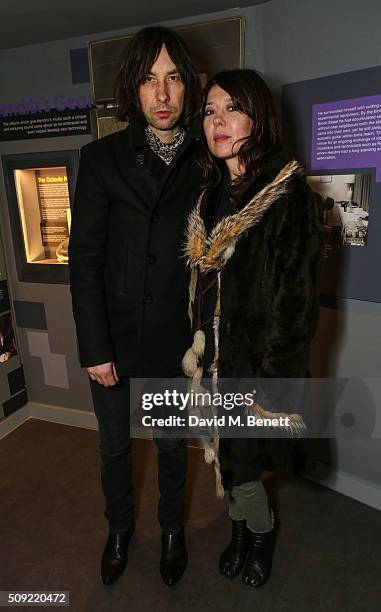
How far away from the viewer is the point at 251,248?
1.36 m

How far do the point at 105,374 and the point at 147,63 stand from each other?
100cm

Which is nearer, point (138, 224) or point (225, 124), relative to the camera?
point (225, 124)

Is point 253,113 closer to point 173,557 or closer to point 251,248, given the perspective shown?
point 251,248

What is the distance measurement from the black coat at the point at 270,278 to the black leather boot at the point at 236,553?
0.67 meters

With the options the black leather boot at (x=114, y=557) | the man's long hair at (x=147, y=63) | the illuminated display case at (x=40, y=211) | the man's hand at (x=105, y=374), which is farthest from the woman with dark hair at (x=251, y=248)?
the illuminated display case at (x=40, y=211)

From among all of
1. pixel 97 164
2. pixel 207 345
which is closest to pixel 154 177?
pixel 97 164

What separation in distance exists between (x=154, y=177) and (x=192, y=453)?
164 cm

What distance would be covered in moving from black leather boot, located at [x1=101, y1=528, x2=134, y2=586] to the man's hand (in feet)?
2.19

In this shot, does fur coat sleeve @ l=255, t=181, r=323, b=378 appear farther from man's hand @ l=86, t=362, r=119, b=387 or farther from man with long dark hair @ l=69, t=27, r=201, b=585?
man's hand @ l=86, t=362, r=119, b=387

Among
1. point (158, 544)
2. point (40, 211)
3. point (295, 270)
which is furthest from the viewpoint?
point (40, 211)

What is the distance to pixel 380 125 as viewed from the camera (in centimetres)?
172

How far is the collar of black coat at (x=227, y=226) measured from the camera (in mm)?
1342

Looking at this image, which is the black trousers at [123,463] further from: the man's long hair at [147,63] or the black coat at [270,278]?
the man's long hair at [147,63]

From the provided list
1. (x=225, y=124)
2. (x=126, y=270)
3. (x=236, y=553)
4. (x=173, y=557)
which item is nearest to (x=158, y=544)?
(x=173, y=557)
